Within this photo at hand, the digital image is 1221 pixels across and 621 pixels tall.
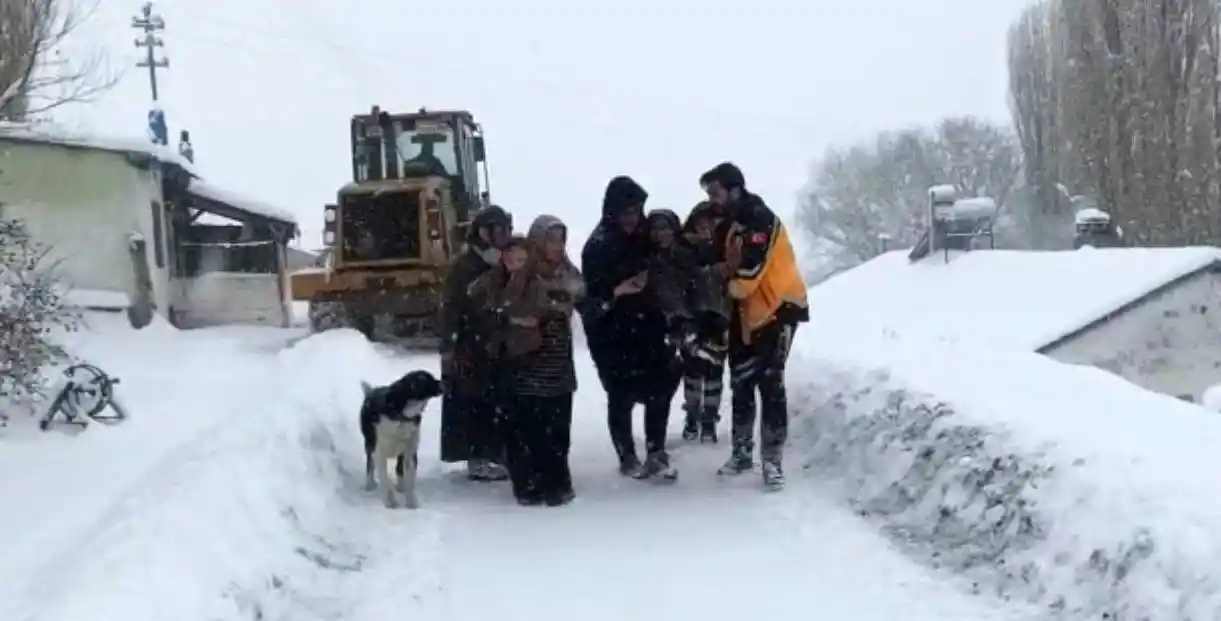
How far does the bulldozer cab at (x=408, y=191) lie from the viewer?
2050cm

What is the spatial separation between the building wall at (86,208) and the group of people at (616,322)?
21.7m

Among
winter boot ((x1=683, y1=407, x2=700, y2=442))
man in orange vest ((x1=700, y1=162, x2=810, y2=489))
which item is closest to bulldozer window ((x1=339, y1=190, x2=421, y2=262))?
winter boot ((x1=683, y1=407, x2=700, y2=442))

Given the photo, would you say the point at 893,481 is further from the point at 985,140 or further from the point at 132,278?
the point at 985,140

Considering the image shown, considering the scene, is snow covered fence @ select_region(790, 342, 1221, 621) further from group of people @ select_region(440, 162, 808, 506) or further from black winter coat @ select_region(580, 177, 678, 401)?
black winter coat @ select_region(580, 177, 678, 401)

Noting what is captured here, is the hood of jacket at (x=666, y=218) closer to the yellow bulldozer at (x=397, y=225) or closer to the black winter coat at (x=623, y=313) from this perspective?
the black winter coat at (x=623, y=313)

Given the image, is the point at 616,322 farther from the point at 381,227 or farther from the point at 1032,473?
the point at 381,227

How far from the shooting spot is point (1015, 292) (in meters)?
27.3

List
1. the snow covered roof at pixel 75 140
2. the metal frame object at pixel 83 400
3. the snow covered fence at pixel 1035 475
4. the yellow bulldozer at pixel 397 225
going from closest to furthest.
Answer: the snow covered fence at pixel 1035 475, the metal frame object at pixel 83 400, the yellow bulldozer at pixel 397 225, the snow covered roof at pixel 75 140

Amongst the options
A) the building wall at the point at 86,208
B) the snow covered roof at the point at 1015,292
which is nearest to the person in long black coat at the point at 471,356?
the snow covered roof at the point at 1015,292

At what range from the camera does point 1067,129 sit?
1779 inches

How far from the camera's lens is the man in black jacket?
356 inches

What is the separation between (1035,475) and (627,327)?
3.57 meters

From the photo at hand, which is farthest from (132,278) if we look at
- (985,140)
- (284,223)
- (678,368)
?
(985,140)

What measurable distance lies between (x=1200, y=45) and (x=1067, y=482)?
37751 mm
